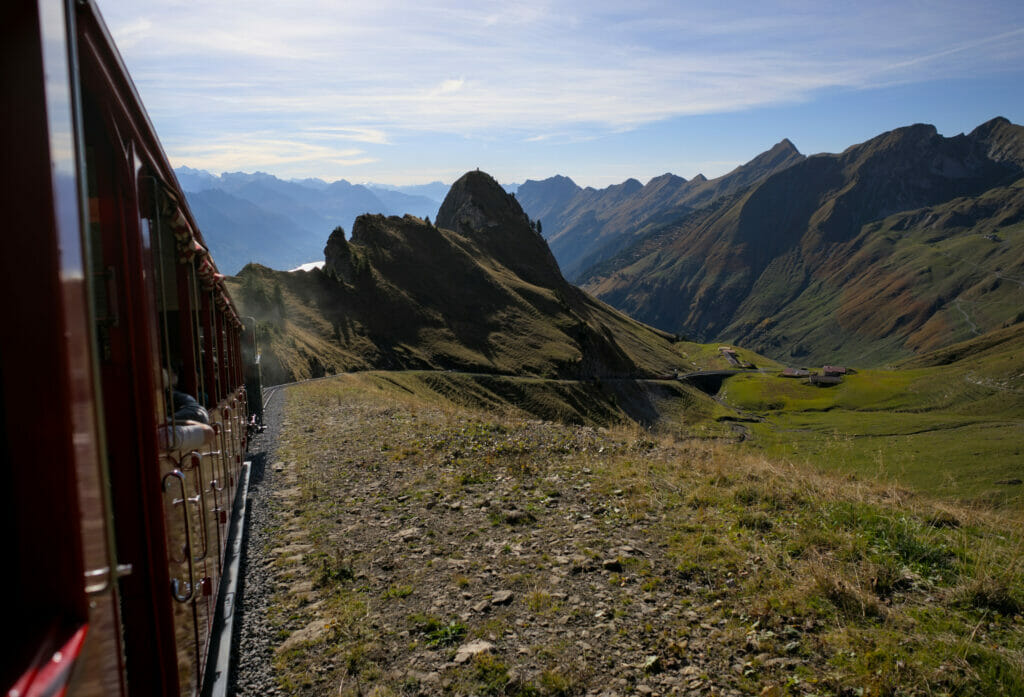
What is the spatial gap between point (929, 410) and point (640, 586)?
437 ft

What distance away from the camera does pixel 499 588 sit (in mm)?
8055

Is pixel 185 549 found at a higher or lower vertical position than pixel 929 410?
higher

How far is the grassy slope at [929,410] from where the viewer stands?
192ft

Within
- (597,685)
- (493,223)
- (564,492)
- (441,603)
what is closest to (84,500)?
(597,685)

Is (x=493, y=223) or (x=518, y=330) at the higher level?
(x=493, y=223)

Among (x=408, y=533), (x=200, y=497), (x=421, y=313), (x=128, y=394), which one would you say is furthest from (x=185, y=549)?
(x=421, y=313)

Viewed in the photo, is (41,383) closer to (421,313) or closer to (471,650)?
(471,650)

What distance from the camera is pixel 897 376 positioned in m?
138

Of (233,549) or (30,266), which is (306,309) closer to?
(233,549)

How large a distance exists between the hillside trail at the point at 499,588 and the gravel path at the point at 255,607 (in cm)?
12

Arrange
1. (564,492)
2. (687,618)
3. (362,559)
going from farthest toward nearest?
1. (564,492)
2. (362,559)
3. (687,618)

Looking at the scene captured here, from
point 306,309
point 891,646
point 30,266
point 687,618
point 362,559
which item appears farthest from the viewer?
point 306,309

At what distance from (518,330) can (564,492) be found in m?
83.1

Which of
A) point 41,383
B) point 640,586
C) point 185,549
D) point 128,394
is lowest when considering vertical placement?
point 640,586
